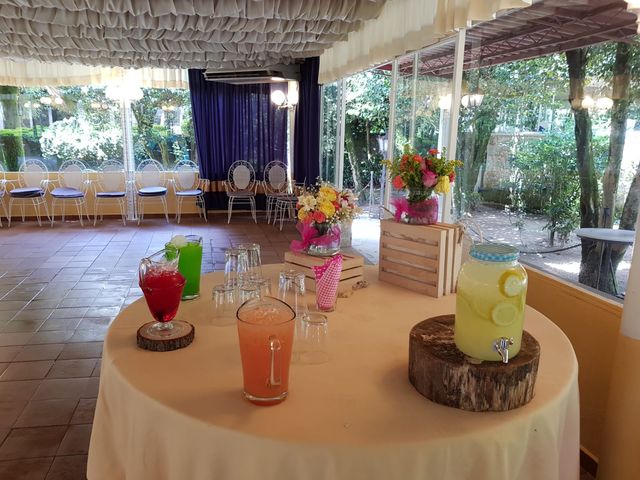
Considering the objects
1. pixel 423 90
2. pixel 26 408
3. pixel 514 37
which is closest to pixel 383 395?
pixel 26 408

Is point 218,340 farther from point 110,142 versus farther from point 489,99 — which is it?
point 110,142

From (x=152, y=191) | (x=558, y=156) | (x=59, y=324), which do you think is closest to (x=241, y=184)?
(x=152, y=191)

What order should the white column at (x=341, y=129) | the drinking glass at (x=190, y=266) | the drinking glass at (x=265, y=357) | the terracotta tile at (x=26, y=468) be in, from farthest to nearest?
the white column at (x=341, y=129) < the terracotta tile at (x=26, y=468) < the drinking glass at (x=190, y=266) < the drinking glass at (x=265, y=357)

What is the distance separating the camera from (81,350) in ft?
10.4

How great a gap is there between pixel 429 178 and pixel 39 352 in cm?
264

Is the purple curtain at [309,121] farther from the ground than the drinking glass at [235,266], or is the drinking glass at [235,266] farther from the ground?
the purple curtain at [309,121]

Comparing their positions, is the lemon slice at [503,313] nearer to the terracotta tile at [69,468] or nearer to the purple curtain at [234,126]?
the terracotta tile at [69,468]

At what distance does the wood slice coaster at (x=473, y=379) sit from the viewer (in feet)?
3.62

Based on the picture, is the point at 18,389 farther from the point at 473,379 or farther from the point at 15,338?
the point at 473,379

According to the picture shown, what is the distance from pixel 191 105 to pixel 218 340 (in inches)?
291

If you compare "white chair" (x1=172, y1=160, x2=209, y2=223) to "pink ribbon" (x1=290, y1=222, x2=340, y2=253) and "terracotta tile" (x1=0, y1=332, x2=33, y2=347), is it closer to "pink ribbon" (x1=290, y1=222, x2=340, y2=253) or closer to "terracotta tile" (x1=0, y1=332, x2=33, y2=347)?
"terracotta tile" (x1=0, y1=332, x2=33, y2=347)

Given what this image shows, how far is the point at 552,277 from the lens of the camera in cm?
236

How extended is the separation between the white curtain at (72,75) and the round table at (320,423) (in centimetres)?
740

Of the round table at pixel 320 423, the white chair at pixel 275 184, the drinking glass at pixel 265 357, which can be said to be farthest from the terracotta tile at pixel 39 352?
the white chair at pixel 275 184
